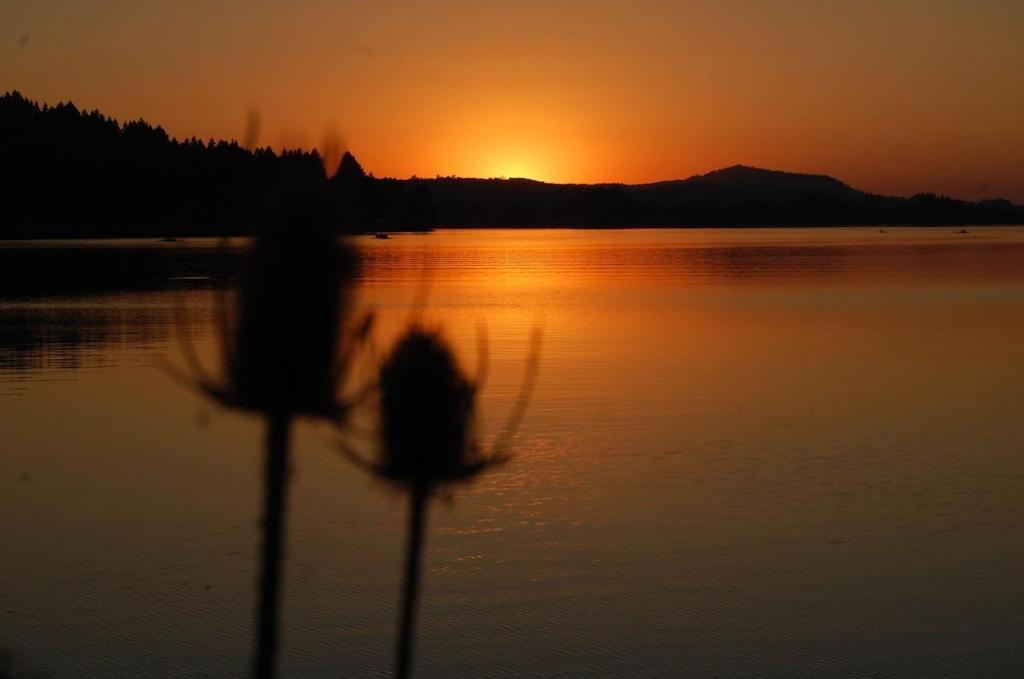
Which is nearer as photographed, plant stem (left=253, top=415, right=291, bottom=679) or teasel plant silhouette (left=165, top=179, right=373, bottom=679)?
plant stem (left=253, top=415, right=291, bottom=679)

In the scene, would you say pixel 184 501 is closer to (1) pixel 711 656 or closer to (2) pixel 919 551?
(1) pixel 711 656

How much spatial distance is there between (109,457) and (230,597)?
5349 millimetres

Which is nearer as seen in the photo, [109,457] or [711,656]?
[711,656]

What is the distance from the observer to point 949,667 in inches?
298

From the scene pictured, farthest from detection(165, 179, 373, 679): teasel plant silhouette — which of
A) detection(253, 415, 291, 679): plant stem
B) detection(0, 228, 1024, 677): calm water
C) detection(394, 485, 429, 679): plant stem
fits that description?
detection(394, 485, 429, 679): plant stem

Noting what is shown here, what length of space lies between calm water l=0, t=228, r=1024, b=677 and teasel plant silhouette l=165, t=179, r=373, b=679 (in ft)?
0.77

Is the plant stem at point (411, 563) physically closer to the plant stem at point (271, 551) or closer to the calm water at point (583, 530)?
the calm water at point (583, 530)

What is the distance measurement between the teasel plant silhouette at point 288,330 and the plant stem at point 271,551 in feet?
0.07

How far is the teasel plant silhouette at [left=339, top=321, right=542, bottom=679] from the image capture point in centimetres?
258

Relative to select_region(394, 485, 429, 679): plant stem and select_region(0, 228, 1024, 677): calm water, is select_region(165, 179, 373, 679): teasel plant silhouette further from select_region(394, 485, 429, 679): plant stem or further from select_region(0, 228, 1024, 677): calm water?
select_region(394, 485, 429, 679): plant stem

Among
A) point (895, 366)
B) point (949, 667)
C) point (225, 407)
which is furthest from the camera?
point (895, 366)

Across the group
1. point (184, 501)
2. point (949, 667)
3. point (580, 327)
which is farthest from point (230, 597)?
point (580, 327)

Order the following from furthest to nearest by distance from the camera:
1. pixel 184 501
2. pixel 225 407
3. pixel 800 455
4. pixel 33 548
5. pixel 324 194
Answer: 1. pixel 800 455
2. pixel 184 501
3. pixel 33 548
4. pixel 324 194
5. pixel 225 407

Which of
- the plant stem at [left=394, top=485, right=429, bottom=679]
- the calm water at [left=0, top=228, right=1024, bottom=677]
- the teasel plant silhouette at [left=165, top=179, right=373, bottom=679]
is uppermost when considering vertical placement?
the teasel plant silhouette at [left=165, top=179, right=373, bottom=679]
